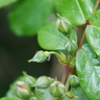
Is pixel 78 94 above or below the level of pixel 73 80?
below

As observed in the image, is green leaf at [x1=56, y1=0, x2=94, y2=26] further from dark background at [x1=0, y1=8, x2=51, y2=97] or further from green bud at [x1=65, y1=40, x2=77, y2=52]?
dark background at [x1=0, y1=8, x2=51, y2=97]

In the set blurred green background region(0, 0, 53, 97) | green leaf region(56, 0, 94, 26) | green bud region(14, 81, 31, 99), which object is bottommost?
blurred green background region(0, 0, 53, 97)

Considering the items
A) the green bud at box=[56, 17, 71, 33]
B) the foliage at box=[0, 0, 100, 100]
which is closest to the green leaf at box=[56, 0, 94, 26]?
the foliage at box=[0, 0, 100, 100]

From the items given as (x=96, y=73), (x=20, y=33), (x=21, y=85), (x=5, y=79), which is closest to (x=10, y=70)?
(x=5, y=79)

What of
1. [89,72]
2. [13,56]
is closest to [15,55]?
[13,56]

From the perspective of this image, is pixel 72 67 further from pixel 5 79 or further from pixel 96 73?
pixel 5 79

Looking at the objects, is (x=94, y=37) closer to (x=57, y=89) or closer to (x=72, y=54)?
(x=72, y=54)

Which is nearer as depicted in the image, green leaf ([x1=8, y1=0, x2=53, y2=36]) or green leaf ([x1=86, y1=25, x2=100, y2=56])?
green leaf ([x1=86, y1=25, x2=100, y2=56])
